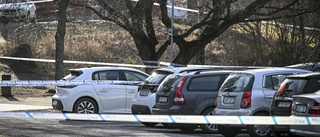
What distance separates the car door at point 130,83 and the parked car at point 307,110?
7.09 m

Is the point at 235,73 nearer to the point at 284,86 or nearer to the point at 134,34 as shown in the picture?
the point at 284,86

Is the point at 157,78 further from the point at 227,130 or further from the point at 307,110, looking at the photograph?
the point at 307,110

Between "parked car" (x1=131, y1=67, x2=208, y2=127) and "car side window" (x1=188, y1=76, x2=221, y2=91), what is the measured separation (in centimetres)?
105

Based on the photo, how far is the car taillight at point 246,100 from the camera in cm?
1168

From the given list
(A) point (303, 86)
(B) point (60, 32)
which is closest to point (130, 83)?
(A) point (303, 86)

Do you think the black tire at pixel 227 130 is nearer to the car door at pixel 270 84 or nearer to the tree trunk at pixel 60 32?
the car door at pixel 270 84

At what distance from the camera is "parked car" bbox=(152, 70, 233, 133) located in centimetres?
1305

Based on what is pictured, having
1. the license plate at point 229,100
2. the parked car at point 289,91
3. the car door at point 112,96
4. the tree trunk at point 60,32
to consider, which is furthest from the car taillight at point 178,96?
the tree trunk at point 60,32

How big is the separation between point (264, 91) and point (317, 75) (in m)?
1.56

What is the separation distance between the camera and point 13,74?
28.9 m

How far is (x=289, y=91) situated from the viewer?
1067 cm

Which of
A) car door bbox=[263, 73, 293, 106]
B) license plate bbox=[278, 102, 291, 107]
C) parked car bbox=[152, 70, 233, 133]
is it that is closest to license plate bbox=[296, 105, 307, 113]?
license plate bbox=[278, 102, 291, 107]

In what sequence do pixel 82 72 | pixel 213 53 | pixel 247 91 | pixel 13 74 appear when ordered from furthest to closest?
pixel 213 53 < pixel 13 74 < pixel 82 72 < pixel 247 91

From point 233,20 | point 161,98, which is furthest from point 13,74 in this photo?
point 161,98
